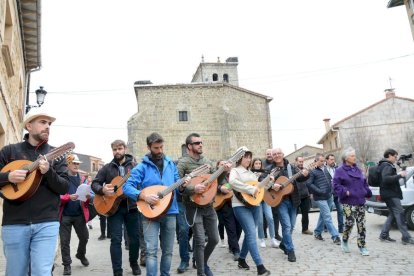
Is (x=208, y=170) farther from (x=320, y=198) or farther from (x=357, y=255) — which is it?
(x=320, y=198)

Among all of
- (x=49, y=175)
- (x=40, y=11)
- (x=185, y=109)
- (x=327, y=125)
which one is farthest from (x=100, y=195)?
(x=327, y=125)

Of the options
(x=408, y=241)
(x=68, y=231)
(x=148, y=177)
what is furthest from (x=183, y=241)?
(x=408, y=241)

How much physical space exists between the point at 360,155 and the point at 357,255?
111 ft

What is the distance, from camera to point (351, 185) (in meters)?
6.71

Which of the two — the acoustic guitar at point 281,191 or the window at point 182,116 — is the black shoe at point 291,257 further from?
the window at point 182,116

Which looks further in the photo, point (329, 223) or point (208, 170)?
point (329, 223)

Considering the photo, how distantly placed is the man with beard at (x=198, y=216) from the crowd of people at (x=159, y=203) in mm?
15

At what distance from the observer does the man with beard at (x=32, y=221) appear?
3.18 meters

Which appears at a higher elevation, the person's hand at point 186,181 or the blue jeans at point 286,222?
the person's hand at point 186,181

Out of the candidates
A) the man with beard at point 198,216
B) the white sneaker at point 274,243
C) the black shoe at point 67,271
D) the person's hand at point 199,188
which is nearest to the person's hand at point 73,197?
the black shoe at point 67,271

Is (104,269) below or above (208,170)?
below

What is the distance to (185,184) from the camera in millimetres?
4793

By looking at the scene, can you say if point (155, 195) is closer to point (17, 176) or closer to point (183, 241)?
point (17, 176)

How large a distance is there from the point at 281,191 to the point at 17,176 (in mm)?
4895
